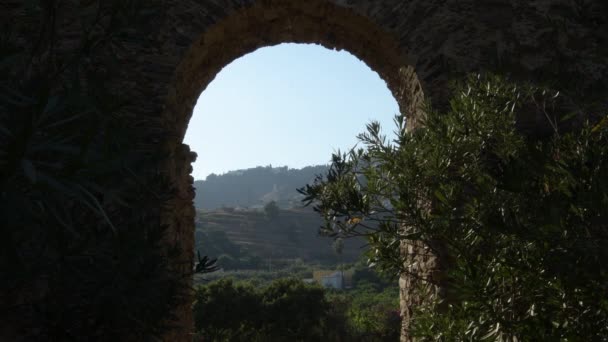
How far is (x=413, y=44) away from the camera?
365 cm

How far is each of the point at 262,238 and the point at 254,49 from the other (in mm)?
38849

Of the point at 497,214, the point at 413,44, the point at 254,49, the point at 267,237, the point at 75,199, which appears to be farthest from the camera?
the point at 267,237

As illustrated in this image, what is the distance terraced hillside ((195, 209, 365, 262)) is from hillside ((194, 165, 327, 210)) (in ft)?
110

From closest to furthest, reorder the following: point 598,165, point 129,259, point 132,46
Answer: point 598,165
point 129,259
point 132,46

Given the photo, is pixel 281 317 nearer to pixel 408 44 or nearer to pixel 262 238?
pixel 408 44

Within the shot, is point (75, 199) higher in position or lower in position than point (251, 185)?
lower

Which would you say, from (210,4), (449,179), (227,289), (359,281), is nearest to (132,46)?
(210,4)

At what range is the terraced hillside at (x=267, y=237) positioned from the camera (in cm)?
3666

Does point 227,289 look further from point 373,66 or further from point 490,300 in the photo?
point 490,300

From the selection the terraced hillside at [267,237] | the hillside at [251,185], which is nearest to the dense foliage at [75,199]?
the terraced hillside at [267,237]

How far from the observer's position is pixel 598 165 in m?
1.60

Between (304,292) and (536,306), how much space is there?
8761 mm

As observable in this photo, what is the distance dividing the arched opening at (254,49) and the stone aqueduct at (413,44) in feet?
0.05

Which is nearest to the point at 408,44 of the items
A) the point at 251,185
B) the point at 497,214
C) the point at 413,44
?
the point at 413,44
